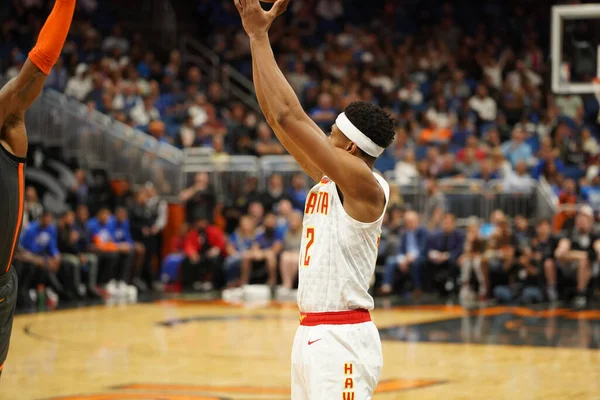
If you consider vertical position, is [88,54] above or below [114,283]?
above

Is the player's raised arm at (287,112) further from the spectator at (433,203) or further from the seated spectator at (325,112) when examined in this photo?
the seated spectator at (325,112)

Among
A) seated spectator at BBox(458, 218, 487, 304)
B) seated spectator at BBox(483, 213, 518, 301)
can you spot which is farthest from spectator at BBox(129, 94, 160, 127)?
seated spectator at BBox(483, 213, 518, 301)

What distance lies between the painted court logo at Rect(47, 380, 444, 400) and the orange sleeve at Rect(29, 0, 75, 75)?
4.07 metres

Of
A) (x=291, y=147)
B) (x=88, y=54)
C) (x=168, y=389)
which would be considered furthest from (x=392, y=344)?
(x=88, y=54)

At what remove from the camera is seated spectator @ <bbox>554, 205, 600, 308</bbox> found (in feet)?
53.6

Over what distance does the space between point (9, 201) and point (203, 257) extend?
14.4 meters

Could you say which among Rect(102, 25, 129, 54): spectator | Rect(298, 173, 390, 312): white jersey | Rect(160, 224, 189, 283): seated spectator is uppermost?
Rect(102, 25, 129, 54): spectator

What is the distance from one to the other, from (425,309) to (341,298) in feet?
37.6

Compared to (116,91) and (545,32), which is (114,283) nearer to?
(116,91)

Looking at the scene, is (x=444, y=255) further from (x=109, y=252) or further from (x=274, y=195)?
(x=109, y=252)

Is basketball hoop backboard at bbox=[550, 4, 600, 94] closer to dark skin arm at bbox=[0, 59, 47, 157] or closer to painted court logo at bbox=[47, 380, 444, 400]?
painted court logo at bbox=[47, 380, 444, 400]

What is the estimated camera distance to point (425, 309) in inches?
624

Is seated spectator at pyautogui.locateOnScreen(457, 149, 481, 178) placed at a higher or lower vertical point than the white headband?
higher

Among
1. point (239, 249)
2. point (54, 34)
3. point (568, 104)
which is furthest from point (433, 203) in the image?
point (54, 34)
